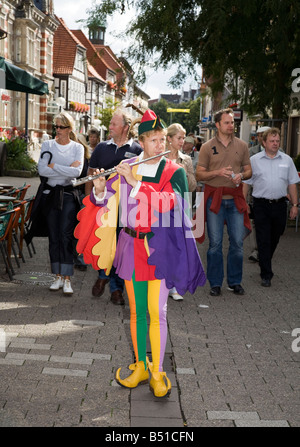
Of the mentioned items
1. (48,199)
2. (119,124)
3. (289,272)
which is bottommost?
(289,272)

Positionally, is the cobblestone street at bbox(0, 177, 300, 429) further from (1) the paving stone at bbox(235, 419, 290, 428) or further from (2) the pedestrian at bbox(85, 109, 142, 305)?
(2) the pedestrian at bbox(85, 109, 142, 305)

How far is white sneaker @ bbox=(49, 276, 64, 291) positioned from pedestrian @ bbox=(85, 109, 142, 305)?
44 cm

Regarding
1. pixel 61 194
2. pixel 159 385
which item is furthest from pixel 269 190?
pixel 159 385

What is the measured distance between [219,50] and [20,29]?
1441 inches

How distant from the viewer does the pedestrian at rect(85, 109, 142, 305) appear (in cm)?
711

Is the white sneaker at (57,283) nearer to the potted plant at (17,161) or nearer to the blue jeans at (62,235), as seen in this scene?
the blue jeans at (62,235)

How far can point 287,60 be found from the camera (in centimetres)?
1219

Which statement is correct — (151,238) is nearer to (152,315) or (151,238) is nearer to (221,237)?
(152,315)

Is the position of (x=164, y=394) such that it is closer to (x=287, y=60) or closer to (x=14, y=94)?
(x=287, y=60)

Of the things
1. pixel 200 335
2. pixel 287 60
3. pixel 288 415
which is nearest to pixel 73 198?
pixel 200 335

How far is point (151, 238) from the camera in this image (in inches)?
171

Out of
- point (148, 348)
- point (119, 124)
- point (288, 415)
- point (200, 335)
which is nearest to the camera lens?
point (288, 415)

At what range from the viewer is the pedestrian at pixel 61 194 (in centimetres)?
736

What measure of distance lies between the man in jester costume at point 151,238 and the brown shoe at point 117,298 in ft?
7.92
